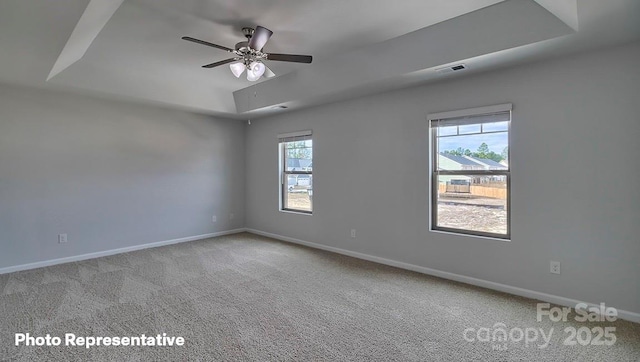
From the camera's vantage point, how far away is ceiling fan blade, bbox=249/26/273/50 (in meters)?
2.60

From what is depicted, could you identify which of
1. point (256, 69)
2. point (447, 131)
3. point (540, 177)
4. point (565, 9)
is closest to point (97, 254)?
point (256, 69)

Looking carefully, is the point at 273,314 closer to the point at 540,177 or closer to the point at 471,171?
the point at 471,171

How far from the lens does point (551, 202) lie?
302cm

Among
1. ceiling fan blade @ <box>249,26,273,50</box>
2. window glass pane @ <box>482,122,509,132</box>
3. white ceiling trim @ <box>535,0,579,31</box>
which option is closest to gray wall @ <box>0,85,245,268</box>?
ceiling fan blade @ <box>249,26,273,50</box>

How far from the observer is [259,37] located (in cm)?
270

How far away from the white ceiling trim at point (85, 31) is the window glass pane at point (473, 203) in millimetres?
3801

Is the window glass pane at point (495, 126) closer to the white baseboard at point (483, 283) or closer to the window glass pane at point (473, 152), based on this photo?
the window glass pane at point (473, 152)

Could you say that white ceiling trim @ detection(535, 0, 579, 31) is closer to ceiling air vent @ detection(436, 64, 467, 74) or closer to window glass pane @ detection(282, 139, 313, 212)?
ceiling air vent @ detection(436, 64, 467, 74)

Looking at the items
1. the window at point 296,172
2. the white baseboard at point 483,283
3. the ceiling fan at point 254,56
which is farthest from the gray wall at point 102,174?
the ceiling fan at point 254,56

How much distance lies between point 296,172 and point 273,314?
3.20m

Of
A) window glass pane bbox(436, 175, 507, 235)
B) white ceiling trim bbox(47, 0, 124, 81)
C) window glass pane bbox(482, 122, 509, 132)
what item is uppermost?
white ceiling trim bbox(47, 0, 124, 81)

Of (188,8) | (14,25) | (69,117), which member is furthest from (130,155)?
(188,8)

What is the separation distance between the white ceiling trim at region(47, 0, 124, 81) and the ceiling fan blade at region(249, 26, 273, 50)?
3.43 ft

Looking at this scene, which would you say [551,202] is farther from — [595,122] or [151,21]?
[151,21]
